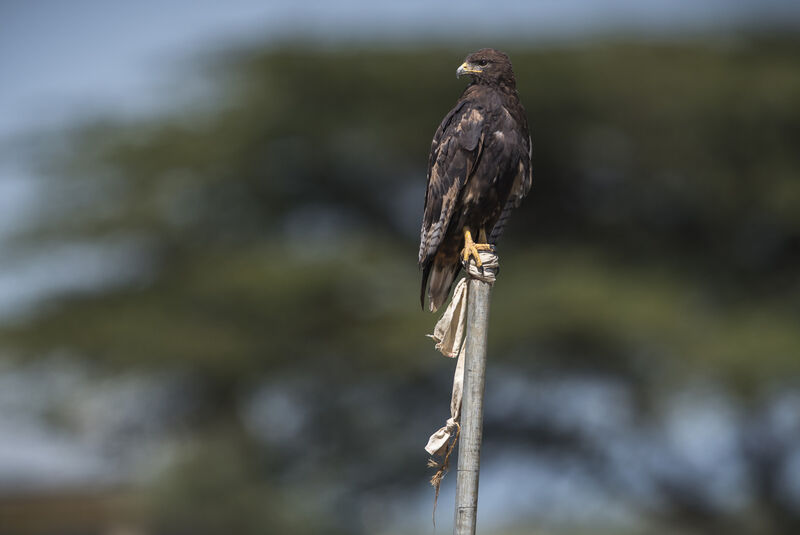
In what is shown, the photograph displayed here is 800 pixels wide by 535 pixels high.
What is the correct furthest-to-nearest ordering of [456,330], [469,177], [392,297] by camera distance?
[392,297] → [469,177] → [456,330]

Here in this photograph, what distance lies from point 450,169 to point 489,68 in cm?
54

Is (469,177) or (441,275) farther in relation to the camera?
(441,275)

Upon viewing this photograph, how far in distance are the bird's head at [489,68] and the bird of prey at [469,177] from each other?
93 mm

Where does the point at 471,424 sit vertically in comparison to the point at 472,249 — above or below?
below

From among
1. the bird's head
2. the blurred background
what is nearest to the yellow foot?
the bird's head

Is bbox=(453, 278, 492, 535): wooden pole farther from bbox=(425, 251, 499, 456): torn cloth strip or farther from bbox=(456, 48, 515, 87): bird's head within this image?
bbox=(456, 48, 515, 87): bird's head

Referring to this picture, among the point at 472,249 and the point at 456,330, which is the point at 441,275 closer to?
the point at 472,249

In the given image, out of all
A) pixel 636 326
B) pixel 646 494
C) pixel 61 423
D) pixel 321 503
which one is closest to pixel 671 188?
pixel 636 326

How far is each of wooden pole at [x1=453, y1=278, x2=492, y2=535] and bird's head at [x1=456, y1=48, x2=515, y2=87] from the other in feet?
4.69

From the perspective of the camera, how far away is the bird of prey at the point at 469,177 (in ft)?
14.2

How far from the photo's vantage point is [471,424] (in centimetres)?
337

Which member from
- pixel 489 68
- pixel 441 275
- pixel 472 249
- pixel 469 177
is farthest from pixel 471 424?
pixel 489 68

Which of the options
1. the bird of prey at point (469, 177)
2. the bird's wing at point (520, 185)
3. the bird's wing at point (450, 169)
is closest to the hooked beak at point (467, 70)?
the bird of prey at point (469, 177)

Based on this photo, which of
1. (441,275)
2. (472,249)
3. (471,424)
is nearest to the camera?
(471,424)
